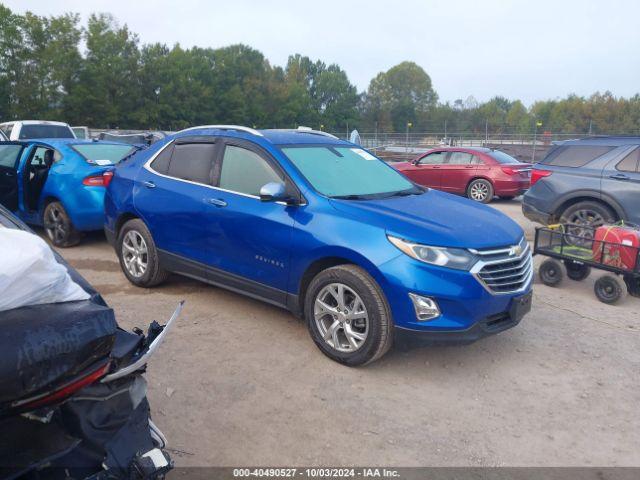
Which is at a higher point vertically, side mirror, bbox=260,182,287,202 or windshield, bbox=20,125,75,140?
windshield, bbox=20,125,75,140

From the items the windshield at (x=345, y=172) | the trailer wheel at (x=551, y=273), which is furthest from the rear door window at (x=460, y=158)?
the windshield at (x=345, y=172)

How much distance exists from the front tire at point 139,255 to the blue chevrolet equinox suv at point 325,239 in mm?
15

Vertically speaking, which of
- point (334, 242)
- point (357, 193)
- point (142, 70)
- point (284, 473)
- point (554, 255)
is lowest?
point (284, 473)

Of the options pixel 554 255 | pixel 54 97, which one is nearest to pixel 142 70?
pixel 54 97

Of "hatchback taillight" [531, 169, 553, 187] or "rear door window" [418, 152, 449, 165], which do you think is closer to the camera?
"hatchback taillight" [531, 169, 553, 187]

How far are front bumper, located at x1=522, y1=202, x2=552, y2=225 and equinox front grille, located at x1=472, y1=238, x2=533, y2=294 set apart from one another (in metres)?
4.52

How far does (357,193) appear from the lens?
4.70m

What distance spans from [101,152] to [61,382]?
22.2ft

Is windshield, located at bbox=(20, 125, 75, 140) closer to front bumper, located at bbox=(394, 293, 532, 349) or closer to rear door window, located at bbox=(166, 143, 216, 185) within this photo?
rear door window, located at bbox=(166, 143, 216, 185)

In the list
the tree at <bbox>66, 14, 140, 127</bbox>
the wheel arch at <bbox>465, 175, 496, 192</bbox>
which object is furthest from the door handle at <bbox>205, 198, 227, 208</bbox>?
the tree at <bbox>66, 14, 140, 127</bbox>

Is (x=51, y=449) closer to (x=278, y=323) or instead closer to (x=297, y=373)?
(x=297, y=373)

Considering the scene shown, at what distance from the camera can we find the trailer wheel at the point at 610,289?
5.95 m

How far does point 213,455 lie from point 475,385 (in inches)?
77.8

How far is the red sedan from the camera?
1388cm
